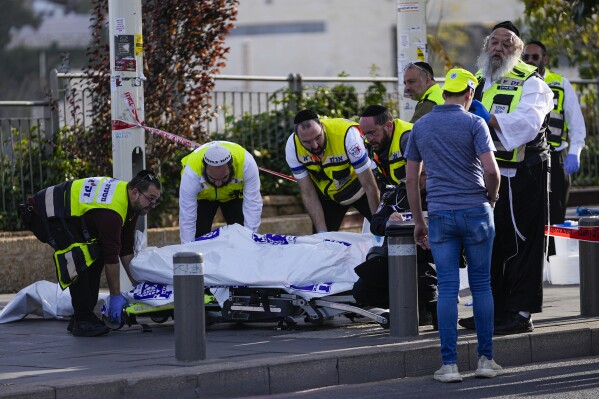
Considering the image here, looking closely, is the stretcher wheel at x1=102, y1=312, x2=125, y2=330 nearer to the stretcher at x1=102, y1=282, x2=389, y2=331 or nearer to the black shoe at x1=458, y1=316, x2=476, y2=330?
the stretcher at x1=102, y1=282, x2=389, y2=331

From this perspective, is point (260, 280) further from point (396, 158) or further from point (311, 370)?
point (311, 370)

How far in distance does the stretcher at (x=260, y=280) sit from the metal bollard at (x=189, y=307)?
5.02 feet

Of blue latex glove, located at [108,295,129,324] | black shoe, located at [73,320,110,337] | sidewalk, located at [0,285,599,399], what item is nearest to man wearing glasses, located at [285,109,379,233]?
sidewalk, located at [0,285,599,399]

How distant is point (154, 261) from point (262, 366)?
2.34m

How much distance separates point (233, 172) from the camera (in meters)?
10.3

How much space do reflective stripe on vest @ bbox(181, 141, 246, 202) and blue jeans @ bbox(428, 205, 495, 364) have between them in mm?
2839

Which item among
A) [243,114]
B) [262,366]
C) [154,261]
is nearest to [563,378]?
[262,366]

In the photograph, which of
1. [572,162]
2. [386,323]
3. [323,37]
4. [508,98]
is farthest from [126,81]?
[323,37]

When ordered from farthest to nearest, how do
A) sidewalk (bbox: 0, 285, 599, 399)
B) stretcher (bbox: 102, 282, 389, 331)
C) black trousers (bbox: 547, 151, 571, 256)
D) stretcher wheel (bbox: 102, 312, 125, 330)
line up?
black trousers (bbox: 547, 151, 571, 256) < stretcher wheel (bbox: 102, 312, 125, 330) < stretcher (bbox: 102, 282, 389, 331) < sidewalk (bbox: 0, 285, 599, 399)

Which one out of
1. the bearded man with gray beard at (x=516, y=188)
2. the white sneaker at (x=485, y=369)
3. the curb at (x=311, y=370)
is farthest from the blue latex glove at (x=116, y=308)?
the white sneaker at (x=485, y=369)

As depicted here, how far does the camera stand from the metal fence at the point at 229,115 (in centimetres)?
1356

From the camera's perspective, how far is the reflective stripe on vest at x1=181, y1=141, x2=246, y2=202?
1032cm

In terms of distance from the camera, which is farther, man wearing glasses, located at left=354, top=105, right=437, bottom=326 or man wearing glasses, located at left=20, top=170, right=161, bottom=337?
man wearing glasses, located at left=20, top=170, right=161, bottom=337

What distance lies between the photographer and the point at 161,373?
7332 millimetres
